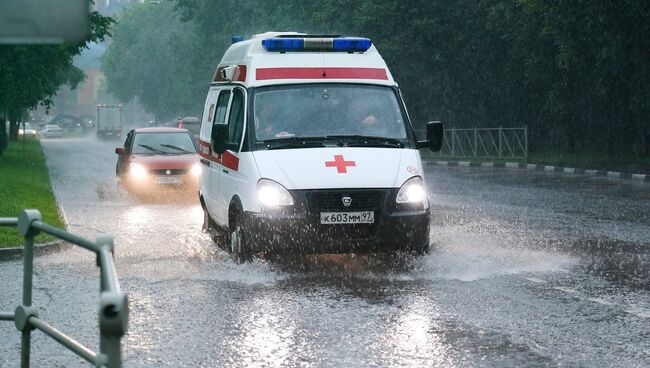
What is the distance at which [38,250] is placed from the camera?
41.4 feet

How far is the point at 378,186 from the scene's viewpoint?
11.0m

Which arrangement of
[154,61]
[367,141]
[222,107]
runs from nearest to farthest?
[367,141] → [222,107] → [154,61]

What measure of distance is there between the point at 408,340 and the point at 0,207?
37.9ft

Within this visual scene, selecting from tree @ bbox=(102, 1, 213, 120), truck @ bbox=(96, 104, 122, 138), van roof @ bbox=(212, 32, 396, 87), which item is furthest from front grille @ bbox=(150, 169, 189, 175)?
truck @ bbox=(96, 104, 122, 138)

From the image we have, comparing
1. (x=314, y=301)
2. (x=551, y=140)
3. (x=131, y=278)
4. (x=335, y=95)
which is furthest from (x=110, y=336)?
(x=551, y=140)

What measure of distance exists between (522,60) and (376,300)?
109 ft

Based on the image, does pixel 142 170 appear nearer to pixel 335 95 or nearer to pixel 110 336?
pixel 335 95

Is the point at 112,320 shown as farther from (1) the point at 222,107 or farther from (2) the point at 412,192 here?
(1) the point at 222,107

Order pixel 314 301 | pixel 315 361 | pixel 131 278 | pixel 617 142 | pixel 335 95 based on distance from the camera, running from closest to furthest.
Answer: pixel 315 361 < pixel 314 301 < pixel 131 278 < pixel 335 95 < pixel 617 142

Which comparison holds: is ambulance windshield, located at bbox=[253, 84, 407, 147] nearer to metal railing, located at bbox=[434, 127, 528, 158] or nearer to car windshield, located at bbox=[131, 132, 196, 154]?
car windshield, located at bbox=[131, 132, 196, 154]

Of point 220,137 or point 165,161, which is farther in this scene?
point 165,161

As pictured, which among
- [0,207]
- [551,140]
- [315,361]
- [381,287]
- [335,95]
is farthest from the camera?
[551,140]

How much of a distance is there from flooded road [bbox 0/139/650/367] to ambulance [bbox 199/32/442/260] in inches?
16.2

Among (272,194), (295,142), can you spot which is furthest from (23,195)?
(272,194)
